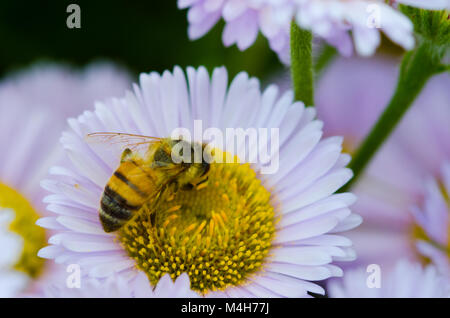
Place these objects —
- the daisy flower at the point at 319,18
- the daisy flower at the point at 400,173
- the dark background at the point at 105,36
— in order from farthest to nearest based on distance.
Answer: the dark background at the point at 105,36, the daisy flower at the point at 400,173, the daisy flower at the point at 319,18

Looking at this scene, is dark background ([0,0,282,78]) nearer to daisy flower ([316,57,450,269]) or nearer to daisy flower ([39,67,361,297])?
daisy flower ([316,57,450,269])

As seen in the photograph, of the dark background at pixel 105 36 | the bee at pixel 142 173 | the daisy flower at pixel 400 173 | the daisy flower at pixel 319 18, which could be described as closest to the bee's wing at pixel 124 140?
the bee at pixel 142 173

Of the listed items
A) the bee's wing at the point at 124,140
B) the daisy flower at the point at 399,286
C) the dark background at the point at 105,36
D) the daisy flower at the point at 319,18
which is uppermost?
the dark background at the point at 105,36

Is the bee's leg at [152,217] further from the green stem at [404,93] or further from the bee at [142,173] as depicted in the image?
the green stem at [404,93]

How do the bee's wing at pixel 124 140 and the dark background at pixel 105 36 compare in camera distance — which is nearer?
the bee's wing at pixel 124 140

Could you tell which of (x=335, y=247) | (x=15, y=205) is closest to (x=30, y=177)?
(x=15, y=205)

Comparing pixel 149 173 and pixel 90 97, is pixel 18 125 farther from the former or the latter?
pixel 149 173
